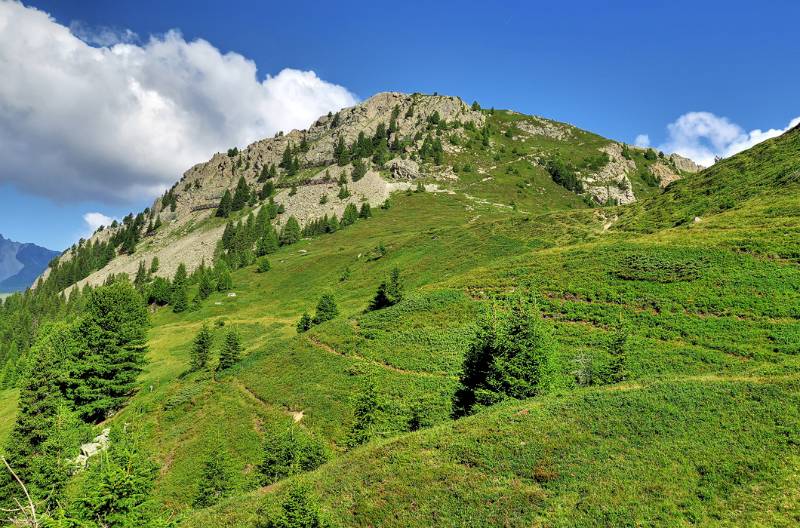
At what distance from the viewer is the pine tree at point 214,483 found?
27220mm

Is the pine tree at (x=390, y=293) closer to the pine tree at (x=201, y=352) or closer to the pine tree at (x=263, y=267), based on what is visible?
the pine tree at (x=201, y=352)

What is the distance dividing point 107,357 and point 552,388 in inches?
2229

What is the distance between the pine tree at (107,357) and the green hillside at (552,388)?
3447 mm

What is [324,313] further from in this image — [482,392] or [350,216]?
[350,216]

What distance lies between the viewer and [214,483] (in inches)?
1089

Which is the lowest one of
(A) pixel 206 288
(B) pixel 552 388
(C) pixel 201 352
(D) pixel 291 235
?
(B) pixel 552 388

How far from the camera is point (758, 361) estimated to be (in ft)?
102

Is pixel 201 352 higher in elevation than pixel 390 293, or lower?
lower

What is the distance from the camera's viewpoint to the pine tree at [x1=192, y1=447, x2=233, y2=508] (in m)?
27.2

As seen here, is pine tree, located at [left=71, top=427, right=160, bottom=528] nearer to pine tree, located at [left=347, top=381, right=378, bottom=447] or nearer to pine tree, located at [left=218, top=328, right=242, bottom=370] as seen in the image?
pine tree, located at [left=347, top=381, right=378, bottom=447]

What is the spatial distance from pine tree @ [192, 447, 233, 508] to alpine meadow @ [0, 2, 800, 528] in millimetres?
127

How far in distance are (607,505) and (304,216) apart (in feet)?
609

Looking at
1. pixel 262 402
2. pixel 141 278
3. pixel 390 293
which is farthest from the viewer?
pixel 141 278

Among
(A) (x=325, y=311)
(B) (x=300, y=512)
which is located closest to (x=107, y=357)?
(A) (x=325, y=311)
